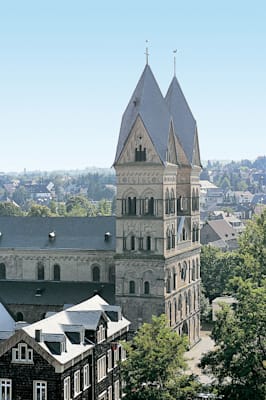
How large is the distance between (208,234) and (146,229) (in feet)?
329

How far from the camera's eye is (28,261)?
9075cm

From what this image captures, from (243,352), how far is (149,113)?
34.7m

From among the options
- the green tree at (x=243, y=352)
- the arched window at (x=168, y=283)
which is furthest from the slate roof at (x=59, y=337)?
the arched window at (x=168, y=283)

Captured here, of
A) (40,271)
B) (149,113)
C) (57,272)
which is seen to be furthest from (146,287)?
(149,113)

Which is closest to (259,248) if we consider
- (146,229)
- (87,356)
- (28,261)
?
(146,229)

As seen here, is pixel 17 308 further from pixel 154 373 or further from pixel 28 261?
pixel 154 373

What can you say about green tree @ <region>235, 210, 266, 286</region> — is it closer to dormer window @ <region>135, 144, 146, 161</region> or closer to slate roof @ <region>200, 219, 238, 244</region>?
dormer window @ <region>135, 144, 146, 161</region>

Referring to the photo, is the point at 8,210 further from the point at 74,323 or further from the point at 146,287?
the point at 74,323

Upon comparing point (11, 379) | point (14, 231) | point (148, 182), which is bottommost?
point (11, 379)

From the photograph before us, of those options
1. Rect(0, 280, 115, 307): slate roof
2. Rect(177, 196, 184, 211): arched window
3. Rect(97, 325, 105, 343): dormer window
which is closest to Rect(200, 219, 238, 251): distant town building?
Rect(177, 196, 184, 211): arched window

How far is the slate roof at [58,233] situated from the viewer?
89.7m

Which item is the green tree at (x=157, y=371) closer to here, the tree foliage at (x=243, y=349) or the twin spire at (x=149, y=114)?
the tree foliage at (x=243, y=349)

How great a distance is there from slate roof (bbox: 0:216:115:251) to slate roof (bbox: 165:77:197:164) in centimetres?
1213

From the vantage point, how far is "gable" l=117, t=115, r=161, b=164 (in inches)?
3255
